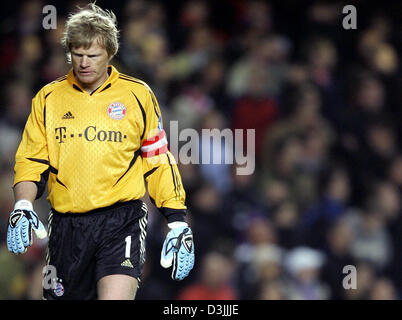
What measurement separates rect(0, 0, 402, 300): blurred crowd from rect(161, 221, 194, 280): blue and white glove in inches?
101

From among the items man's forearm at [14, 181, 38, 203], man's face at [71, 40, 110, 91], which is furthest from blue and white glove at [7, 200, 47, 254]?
man's face at [71, 40, 110, 91]

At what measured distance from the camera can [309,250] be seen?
780 centimetres

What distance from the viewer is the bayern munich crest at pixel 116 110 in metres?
4.68

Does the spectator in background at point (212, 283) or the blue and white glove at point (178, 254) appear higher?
the blue and white glove at point (178, 254)

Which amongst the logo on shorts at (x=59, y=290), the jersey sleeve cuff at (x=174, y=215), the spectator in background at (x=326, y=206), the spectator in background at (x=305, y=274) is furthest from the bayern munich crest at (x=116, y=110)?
the spectator in background at (x=326, y=206)

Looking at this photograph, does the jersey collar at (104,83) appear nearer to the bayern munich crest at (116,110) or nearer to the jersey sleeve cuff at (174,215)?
the bayern munich crest at (116,110)

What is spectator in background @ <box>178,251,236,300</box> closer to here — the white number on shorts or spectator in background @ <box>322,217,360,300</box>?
spectator in background @ <box>322,217,360,300</box>

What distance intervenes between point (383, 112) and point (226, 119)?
1810mm

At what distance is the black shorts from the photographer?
4.65 metres

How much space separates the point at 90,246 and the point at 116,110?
790 millimetres

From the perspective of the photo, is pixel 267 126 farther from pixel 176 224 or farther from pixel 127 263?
pixel 127 263

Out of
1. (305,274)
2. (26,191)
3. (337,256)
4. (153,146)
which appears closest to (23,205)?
(26,191)

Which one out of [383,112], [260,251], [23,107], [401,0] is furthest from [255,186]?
[401,0]
